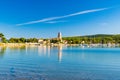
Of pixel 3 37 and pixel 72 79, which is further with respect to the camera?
pixel 3 37

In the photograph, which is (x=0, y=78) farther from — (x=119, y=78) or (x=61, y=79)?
(x=119, y=78)

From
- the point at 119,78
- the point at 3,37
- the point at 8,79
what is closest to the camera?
the point at 8,79

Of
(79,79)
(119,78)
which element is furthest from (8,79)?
(119,78)

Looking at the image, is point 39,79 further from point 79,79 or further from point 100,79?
point 100,79

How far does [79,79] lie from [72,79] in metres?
0.74

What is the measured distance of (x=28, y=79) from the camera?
931 inches

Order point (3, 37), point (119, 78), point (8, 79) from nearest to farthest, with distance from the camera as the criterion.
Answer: point (8, 79) < point (119, 78) < point (3, 37)

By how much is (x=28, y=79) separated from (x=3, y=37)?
152 metres

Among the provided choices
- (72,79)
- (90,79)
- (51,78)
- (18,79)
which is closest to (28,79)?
(18,79)

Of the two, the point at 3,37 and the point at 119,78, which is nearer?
the point at 119,78

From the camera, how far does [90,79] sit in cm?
2414

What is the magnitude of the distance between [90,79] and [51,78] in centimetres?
416

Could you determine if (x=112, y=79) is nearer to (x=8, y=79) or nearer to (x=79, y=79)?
(x=79, y=79)

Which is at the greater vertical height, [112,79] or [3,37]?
[3,37]
